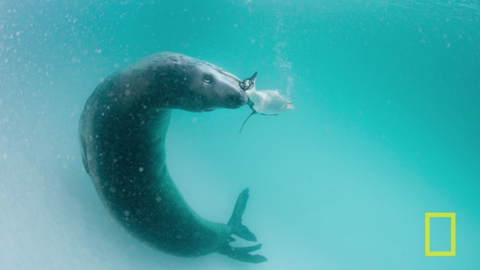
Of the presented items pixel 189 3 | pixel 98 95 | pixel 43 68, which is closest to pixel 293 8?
pixel 189 3

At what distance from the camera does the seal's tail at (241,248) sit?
4.47 metres

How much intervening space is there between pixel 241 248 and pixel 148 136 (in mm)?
2257

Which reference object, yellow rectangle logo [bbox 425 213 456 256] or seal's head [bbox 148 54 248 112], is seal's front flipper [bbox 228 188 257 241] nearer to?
seal's head [bbox 148 54 248 112]

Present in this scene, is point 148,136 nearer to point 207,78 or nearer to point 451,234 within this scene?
point 207,78

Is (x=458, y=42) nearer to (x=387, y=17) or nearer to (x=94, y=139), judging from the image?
(x=387, y=17)

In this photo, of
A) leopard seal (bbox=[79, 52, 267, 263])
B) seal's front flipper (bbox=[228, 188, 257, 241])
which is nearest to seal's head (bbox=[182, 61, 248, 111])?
leopard seal (bbox=[79, 52, 267, 263])

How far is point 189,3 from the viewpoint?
864 cm

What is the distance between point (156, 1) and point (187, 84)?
22.6 feet

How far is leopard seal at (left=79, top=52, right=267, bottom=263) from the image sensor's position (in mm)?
2578

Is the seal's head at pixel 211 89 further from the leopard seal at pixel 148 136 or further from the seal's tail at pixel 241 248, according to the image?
the seal's tail at pixel 241 248

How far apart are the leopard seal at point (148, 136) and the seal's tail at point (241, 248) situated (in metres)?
0.53

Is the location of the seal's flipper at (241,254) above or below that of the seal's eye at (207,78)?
below

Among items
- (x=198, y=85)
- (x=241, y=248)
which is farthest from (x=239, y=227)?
(x=198, y=85)

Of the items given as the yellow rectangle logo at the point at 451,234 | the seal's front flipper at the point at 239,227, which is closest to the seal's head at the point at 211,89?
the seal's front flipper at the point at 239,227
